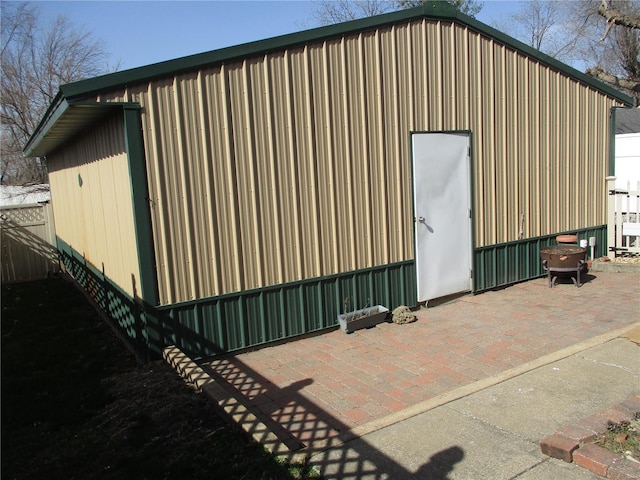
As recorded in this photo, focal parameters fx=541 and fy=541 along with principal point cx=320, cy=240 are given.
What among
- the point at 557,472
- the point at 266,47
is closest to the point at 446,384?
the point at 557,472

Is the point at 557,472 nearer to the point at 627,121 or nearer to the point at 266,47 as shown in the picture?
the point at 266,47

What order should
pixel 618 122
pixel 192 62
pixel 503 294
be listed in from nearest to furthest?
pixel 192 62
pixel 503 294
pixel 618 122

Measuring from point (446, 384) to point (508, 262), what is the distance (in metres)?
4.23

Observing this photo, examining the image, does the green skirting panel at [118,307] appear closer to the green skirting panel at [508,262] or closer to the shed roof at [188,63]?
the shed roof at [188,63]

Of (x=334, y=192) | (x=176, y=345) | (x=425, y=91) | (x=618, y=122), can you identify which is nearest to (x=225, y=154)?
(x=334, y=192)

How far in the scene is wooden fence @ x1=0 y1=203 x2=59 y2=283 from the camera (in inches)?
489

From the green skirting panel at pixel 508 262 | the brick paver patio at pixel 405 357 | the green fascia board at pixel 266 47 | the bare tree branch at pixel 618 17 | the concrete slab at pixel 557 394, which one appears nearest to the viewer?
the concrete slab at pixel 557 394

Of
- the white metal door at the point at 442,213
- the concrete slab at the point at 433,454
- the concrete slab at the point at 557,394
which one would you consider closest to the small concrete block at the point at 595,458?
the concrete slab at the point at 433,454

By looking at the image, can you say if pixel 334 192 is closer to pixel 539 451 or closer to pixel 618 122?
pixel 539 451

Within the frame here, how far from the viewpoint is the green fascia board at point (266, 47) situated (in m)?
5.04

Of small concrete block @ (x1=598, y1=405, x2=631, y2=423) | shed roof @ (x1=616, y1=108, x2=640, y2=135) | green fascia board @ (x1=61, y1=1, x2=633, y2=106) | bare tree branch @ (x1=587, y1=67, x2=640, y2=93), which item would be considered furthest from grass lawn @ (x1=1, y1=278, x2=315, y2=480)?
bare tree branch @ (x1=587, y1=67, x2=640, y2=93)

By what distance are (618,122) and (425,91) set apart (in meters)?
15.0

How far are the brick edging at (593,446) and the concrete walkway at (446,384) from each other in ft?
0.27

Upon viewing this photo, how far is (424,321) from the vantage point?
6895 mm
